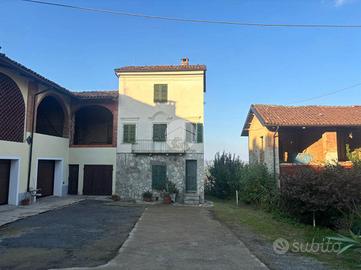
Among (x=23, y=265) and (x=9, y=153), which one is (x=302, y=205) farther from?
(x=9, y=153)

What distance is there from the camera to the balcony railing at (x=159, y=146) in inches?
824

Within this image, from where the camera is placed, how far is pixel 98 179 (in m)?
21.4

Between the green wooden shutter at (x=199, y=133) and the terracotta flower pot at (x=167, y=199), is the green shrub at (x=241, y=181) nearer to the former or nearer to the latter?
the green wooden shutter at (x=199, y=133)

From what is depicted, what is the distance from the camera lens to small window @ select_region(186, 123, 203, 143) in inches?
829

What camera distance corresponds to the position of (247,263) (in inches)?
271

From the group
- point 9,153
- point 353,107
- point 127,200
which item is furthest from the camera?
point 353,107

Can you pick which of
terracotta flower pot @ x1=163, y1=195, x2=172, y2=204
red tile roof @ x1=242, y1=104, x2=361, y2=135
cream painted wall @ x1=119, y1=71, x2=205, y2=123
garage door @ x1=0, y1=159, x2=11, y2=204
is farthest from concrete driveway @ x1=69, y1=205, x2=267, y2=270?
cream painted wall @ x1=119, y1=71, x2=205, y2=123

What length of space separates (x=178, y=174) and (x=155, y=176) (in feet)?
4.76

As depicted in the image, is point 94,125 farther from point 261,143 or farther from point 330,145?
→ point 330,145

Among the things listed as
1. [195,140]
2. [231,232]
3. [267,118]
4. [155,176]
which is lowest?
[231,232]

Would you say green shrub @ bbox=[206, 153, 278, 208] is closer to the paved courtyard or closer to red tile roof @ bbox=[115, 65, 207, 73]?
the paved courtyard

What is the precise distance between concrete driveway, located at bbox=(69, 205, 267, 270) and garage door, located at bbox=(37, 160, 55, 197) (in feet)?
30.7

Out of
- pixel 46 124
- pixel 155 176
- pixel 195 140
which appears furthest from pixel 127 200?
pixel 46 124

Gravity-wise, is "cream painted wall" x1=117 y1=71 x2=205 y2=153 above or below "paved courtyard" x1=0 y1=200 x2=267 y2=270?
above
